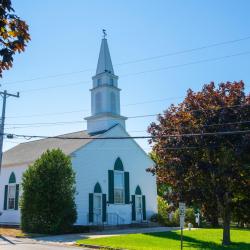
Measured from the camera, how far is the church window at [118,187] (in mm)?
37125

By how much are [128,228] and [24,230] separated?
950cm

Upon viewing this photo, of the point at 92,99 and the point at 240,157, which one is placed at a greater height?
the point at 92,99

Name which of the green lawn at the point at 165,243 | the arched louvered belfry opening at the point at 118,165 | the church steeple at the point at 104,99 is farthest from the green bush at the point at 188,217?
the green lawn at the point at 165,243

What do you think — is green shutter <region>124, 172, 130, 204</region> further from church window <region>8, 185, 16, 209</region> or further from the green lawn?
the green lawn

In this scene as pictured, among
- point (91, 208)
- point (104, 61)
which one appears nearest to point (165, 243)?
point (91, 208)

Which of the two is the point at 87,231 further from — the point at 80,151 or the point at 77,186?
the point at 80,151

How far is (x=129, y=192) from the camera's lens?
38.5 m

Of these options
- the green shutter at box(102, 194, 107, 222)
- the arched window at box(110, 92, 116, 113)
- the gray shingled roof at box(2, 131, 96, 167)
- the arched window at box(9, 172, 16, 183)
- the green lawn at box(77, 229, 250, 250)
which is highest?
the arched window at box(110, 92, 116, 113)

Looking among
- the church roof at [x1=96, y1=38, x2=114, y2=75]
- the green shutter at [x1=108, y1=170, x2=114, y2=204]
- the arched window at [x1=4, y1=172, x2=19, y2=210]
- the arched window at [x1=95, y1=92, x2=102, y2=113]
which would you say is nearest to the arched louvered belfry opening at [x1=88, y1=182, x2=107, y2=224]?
the green shutter at [x1=108, y1=170, x2=114, y2=204]

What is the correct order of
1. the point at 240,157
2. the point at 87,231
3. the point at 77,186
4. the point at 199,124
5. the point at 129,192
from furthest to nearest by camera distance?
the point at 129,192, the point at 77,186, the point at 87,231, the point at 199,124, the point at 240,157

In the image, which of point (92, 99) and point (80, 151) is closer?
point (80, 151)

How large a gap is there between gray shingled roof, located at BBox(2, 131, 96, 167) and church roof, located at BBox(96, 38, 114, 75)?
6675mm

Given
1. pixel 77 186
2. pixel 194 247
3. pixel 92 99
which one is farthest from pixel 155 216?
pixel 194 247

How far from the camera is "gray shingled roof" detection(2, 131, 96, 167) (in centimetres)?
3700
